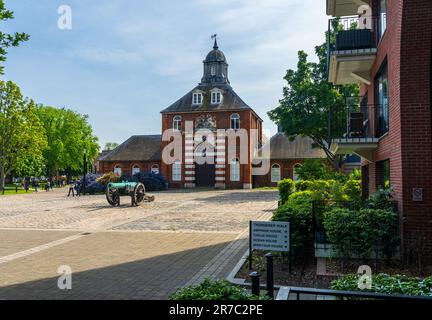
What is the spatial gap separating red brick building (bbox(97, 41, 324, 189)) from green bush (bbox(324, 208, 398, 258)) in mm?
35227

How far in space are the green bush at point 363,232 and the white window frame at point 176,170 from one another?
3817 cm

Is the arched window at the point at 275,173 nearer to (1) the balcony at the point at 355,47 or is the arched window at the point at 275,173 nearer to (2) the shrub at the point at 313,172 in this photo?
(2) the shrub at the point at 313,172

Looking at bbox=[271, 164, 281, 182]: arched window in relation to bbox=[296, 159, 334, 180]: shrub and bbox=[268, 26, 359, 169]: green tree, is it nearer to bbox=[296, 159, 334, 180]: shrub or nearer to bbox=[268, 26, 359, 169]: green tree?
bbox=[268, 26, 359, 169]: green tree

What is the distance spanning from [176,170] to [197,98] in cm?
917

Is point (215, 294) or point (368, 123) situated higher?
point (368, 123)

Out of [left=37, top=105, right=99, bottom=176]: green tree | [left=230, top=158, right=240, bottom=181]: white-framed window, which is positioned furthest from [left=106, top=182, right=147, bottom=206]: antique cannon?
[left=37, top=105, right=99, bottom=176]: green tree

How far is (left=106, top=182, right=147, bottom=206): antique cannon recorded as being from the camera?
2269 cm

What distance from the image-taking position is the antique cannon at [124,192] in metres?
22.7

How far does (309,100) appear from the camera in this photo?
31.6 metres

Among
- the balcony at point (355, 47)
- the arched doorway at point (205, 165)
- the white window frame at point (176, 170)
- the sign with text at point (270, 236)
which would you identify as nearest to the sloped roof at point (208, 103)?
the arched doorway at point (205, 165)

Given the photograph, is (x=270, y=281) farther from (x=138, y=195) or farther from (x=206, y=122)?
(x=206, y=122)

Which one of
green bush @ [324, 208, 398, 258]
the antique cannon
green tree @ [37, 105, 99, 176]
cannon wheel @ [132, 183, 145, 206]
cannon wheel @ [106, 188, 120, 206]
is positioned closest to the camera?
green bush @ [324, 208, 398, 258]

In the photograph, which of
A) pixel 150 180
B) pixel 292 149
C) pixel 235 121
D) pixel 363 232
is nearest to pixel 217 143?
pixel 235 121
